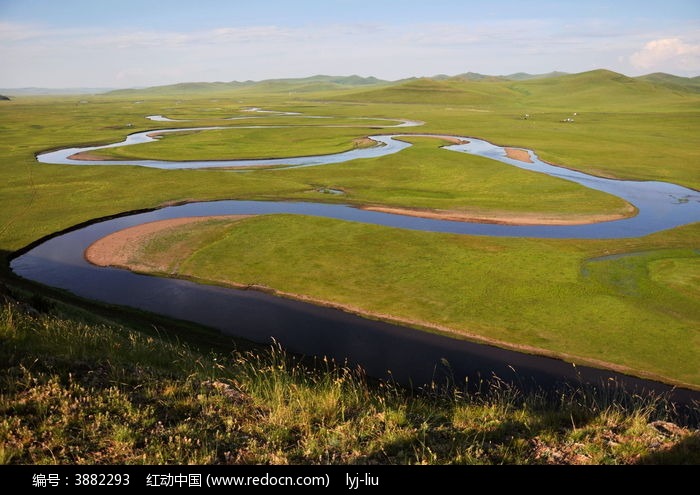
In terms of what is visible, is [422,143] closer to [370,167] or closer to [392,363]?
[370,167]

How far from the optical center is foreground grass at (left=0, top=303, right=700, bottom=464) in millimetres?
7469

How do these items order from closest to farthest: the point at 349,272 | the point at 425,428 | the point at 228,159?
1. the point at 425,428
2. the point at 349,272
3. the point at 228,159

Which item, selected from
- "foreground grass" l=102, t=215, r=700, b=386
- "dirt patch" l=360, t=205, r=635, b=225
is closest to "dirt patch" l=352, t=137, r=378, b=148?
"dirt patch" l=360, t=205, r=635, b=225

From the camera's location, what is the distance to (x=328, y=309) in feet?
95.0

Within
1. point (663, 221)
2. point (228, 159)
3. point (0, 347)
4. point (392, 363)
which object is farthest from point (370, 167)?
point (0, 347)

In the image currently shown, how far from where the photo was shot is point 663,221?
49000 millimetres

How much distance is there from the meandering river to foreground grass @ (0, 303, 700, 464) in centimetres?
431

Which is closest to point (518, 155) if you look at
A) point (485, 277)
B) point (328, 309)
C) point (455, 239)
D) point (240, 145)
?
point (455, 239)

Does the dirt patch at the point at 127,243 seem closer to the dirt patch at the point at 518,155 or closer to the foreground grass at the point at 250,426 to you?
the foreground grass at the point at 250,426

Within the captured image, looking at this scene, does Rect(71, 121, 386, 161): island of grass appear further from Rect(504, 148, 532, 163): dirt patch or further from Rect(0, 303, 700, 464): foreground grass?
Rect(0, 303, 700, 464): foreground grass

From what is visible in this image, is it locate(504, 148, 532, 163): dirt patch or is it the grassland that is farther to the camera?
locate(504, 148, 532, 163): dirt patch

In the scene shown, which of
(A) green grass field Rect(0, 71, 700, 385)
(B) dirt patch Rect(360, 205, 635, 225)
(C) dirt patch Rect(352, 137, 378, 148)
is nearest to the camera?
(A) green grass field Rect(0, 71, 700, 385)

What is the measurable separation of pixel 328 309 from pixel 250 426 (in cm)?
2059
